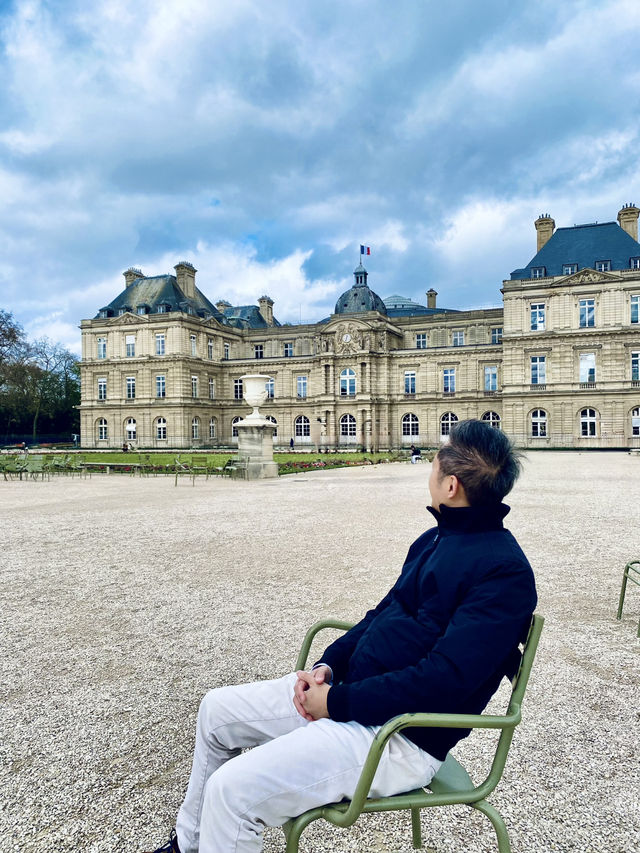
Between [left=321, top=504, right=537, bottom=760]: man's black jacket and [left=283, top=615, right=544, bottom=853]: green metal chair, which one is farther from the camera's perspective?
[left=321, top=504, right=537, bottom=760]: man's black jacket

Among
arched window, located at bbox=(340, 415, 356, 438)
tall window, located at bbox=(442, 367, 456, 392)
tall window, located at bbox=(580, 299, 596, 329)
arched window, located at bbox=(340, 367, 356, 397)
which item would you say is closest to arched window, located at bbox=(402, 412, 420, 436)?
tall window, located at bbox=(442, 367, 456, 392)

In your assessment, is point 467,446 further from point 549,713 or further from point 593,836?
point 549,713

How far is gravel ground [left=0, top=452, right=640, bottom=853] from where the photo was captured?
289cm

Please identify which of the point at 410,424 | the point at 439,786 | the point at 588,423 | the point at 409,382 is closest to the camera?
the point at 439,786

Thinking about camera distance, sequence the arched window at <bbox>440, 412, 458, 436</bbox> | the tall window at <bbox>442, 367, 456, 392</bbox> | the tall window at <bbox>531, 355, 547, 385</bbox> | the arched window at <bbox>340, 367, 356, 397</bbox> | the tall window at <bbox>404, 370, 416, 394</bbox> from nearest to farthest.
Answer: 1. the tall window at <bbox>531, 355, 547, 385</bbox>
2. the arched window at <bbox>440, 412, 458, 436</bbox>
3. the tall window at <bbox>442, 367, 456, 392</bbox>
4. the arched window at <bbox>340, 367, 356, 397</bbox>
5. the tall window at <bbox>404, 370, 416, 394</bbox>

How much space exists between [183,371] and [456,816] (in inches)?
2003

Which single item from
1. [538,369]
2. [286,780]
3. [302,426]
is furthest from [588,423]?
[286,780]

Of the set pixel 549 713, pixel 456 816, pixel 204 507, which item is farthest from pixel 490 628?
pixel 204 507

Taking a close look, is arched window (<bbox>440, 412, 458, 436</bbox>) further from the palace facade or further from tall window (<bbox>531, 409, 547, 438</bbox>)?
tall window (<bbox>531, 409, 547, 438</bbox>)

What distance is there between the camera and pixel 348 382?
5000cm

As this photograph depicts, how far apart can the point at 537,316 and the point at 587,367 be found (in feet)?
17.1

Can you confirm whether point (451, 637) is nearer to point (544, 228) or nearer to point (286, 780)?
point (286, 780)

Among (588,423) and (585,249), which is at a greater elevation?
(585,249)

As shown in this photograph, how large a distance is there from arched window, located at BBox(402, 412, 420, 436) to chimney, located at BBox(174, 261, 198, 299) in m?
23.5
